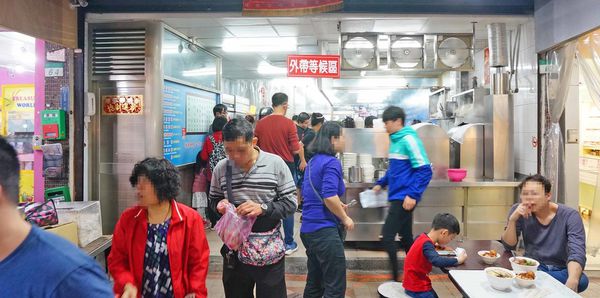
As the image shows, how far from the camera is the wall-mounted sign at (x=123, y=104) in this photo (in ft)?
17.4

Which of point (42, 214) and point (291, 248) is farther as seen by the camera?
point (291, 248)

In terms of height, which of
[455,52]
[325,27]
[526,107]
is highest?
[325,27]

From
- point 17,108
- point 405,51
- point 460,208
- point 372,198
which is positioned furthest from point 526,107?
point 17,108

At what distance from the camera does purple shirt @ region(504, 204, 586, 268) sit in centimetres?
285

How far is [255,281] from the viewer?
2682 mm

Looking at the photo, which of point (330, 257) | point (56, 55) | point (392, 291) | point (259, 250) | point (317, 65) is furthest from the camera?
point (317, 65)

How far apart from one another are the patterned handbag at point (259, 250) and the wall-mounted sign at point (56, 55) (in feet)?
12.3

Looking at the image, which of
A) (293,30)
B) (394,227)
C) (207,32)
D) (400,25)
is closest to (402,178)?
(394,227)

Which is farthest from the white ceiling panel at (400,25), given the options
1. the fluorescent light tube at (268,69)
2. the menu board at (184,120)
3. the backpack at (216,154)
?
the fluorescent light tube at (268,69)

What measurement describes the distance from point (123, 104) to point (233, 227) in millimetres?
3511

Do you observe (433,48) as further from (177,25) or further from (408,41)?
(177,25)

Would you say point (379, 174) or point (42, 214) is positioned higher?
point (379, 174)

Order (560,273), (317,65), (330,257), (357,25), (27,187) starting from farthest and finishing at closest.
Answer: (357,25)
(317,65)
(27,187)
(330,257)
(560,273)

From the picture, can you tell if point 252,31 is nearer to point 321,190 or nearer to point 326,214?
point 321,190
